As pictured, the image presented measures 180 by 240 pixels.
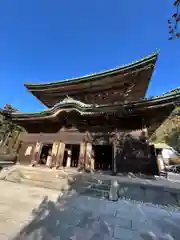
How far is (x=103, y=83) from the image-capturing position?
28.5 ft

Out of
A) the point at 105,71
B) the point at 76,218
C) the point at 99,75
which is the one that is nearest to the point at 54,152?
the point at 76,218

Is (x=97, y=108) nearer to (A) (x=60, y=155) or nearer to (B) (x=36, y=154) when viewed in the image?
(A) (x=60, y=155)

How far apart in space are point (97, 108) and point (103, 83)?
2.70 m

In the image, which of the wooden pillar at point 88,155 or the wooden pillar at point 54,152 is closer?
the wooden pillar at point 88,155

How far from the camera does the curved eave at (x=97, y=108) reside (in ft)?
18.0

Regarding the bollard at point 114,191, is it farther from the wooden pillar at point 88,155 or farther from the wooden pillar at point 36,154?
the wooden pillar at point 36,154

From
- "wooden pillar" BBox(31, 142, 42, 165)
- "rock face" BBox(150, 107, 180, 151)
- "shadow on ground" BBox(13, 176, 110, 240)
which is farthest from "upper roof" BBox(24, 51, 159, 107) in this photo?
"rock face" BBox(150, 107, 180, 151)

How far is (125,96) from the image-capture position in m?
8.78

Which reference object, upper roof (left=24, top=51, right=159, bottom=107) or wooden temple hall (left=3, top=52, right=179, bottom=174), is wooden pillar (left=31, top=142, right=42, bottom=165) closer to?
wooden temple hall (left=3, top=52, right=179, bottom=174)

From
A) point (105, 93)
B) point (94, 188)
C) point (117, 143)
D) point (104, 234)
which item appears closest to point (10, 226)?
point (104, 234)

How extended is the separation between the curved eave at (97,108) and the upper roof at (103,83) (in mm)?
2304

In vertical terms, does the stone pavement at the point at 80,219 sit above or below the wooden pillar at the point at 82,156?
below

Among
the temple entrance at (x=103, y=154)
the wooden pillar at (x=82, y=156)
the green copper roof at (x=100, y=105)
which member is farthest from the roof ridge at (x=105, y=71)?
the temple entrance at (x=103, y=154)

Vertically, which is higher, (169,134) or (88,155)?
(169,134)
